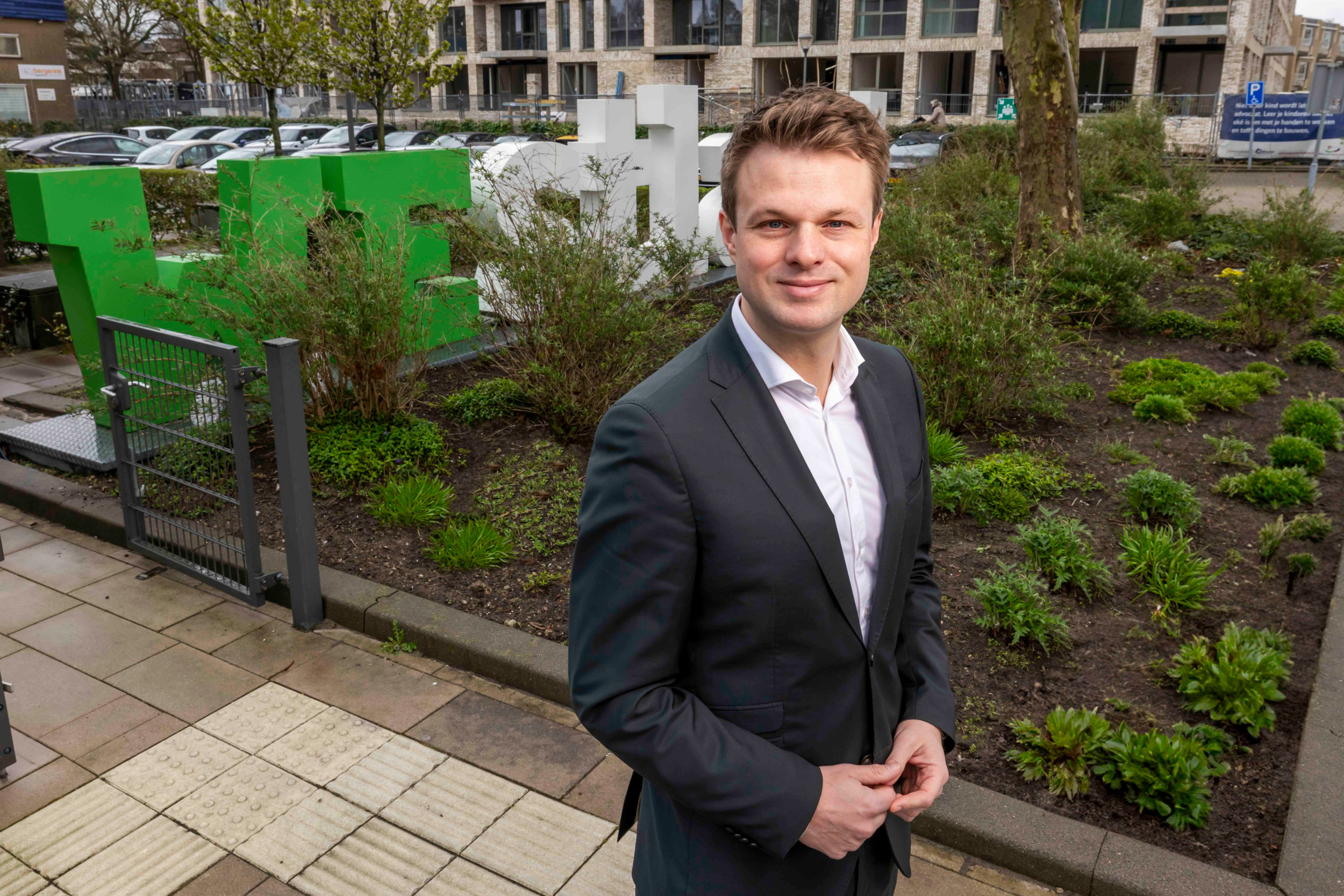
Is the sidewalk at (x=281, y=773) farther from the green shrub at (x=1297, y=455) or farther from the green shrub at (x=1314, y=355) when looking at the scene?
the green shrub at (x=1314, y=355)

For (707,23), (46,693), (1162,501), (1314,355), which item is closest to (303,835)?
(46,693)

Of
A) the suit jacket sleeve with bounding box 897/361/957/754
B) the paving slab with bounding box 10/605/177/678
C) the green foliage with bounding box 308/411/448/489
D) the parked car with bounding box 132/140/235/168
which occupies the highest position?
the parked car with bounding box 132/140/235/168

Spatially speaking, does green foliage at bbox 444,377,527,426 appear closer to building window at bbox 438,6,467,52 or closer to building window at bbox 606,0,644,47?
building window at bbox 606,0,644,47

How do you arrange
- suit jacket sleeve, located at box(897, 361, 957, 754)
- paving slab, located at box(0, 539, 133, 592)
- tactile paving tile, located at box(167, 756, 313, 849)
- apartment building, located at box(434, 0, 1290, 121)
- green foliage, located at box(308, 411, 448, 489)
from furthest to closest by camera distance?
1. apartment building, located at box(434, 0, 1290, 121)
2. green foliage, located at box(308, 411, 448, 489)
3. paving slab, located at box(0, 539, 133, 592)
4. tactile paving tile, located at box(167, 756, 313, 849)
5. suit jacket sleeve, located at box(897, 361, 957, 754)

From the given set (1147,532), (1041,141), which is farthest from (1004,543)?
(1041,141)

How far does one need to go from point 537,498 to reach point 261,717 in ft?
6.54

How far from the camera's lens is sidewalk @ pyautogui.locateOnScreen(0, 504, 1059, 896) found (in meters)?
3.21

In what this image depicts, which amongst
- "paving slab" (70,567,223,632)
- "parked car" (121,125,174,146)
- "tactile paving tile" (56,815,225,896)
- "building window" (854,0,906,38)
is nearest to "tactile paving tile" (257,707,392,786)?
"tactile paving tile" (56,815,225,896)

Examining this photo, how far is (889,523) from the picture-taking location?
176 centimetres

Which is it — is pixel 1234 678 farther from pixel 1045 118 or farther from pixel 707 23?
pixel 707 23

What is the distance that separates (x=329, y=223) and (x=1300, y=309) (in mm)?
8125

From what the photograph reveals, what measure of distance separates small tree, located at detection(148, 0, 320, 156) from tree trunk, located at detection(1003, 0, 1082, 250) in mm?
9286

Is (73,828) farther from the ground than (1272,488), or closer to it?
closer to it

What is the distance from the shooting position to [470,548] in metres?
5.02
